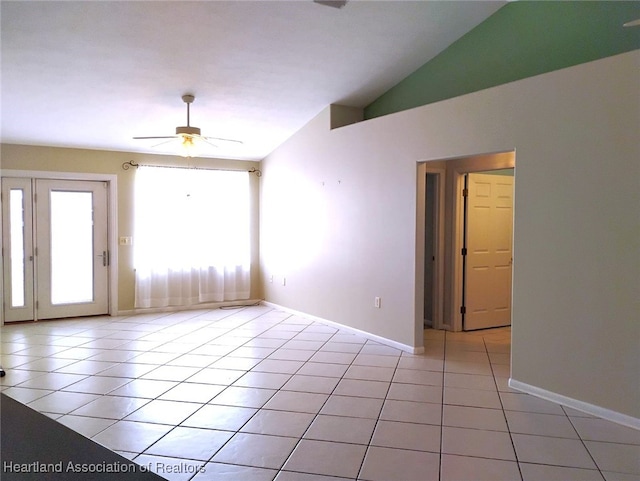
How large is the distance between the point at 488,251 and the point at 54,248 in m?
5.91

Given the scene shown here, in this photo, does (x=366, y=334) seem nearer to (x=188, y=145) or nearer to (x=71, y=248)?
(x=188, y=145)

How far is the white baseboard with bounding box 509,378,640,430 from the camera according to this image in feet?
9.94

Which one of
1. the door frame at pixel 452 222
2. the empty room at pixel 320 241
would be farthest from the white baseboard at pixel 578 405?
the door frame at pixel 452 222

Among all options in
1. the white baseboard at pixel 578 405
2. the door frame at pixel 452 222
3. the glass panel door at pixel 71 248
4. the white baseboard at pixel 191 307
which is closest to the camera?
the white baseboard at pixel 578 405

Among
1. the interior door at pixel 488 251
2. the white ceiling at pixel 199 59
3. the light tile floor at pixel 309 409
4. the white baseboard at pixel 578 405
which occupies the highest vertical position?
the white ceiling at pixel 199 59

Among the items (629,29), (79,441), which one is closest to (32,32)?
(79,441)

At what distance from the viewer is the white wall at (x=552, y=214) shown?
10.0 ft

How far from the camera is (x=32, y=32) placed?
369 centimetres

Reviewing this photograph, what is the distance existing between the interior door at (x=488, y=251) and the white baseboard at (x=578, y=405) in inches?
80.5

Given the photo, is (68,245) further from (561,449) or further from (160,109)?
(561,449)

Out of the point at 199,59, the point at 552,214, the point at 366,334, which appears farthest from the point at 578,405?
the point at 199,59

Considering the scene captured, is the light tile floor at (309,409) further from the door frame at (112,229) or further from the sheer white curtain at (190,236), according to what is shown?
the sheer white curtain at (190,236)

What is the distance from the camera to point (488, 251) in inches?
228

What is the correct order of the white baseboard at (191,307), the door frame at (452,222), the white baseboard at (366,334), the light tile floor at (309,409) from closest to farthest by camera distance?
the light tile floor at (309,409) → the white baseboard at (366,334) → the door frame at (452,222) → the white baseboard at (191,307)
